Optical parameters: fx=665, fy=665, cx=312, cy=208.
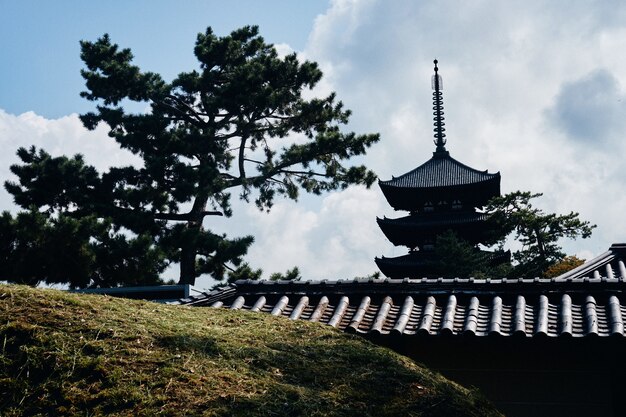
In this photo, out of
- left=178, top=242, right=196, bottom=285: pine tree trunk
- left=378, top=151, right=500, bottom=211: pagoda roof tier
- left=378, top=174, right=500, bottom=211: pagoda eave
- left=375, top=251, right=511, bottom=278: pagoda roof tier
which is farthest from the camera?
left=378, top=174, right=500, bottom=211: pagoda eave

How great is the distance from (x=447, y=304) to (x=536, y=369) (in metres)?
1.10

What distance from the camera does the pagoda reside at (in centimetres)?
2730

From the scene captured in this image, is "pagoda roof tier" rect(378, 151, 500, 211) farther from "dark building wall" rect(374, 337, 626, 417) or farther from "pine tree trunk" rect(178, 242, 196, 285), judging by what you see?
"dark building wall" rect(374, 337, 626, 417)

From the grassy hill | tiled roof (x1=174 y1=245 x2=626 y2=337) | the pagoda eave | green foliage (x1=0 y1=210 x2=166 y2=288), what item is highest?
the pagoda eave

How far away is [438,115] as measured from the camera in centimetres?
3353

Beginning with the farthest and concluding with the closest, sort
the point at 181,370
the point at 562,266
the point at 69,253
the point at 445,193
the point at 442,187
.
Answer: the point at 445,193 → the point at 442,187 → the point at 562,266 → the point at 69,253 → the point at 181,370

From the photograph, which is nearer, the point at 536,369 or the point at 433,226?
the point at 536,369

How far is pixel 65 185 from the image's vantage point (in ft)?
73.4

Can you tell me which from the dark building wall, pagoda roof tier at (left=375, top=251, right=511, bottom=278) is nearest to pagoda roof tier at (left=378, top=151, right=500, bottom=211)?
pagoda roof tier at (left=375, top=251, right=511, bottom=278)

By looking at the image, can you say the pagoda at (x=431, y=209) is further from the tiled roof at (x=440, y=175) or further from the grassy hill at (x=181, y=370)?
the grassy hill at (x=181, y=370)

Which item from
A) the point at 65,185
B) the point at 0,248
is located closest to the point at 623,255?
the point at 0,248

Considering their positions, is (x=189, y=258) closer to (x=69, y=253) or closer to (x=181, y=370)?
(x=69, y=253)

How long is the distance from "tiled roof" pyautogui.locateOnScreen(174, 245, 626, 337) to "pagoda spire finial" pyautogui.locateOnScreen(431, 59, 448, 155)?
81.4 feet

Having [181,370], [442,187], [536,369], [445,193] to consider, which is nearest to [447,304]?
[536,369]
